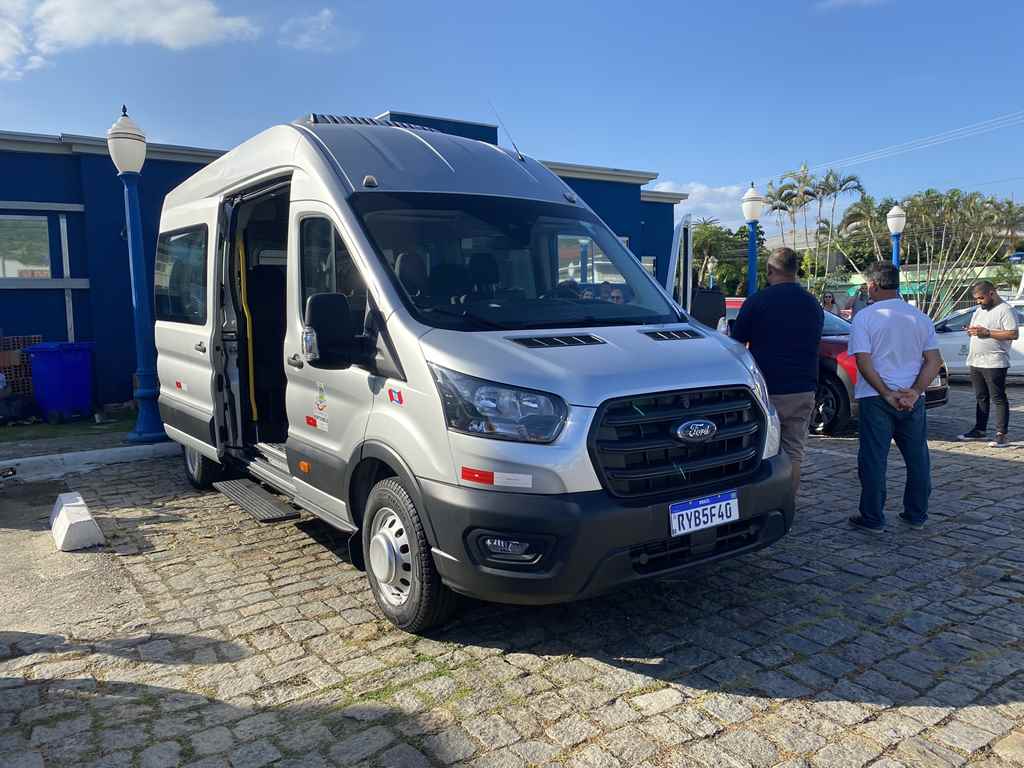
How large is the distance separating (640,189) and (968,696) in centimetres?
1485

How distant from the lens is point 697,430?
12.0ft

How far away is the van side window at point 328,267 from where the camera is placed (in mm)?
4168

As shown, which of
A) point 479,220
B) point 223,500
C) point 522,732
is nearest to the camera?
point 522,732

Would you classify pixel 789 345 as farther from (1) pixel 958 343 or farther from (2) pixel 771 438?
(1) pixel 958 343

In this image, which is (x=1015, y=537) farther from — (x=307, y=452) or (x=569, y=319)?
(x=307, y=452)

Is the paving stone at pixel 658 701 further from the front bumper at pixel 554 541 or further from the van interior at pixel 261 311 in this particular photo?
the van interior at pixel 261 311

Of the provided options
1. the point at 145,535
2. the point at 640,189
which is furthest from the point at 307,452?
the point at 640,189

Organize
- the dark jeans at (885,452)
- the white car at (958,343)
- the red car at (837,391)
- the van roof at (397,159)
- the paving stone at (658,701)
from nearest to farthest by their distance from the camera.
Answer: the paving stone at (658,701) → the van roof at (397,159) → the dark jeans at (885,452) → the red car at (837,391) → the white car at (958,343)

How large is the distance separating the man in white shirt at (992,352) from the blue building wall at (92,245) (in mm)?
7662

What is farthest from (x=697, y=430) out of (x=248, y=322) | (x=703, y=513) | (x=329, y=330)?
(x=248, y=322)

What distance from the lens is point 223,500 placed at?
22.0 feet

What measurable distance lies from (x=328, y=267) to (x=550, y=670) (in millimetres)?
2462

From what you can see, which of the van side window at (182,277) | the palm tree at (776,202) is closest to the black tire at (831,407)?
the van side window at (182,277)

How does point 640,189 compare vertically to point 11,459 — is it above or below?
above
